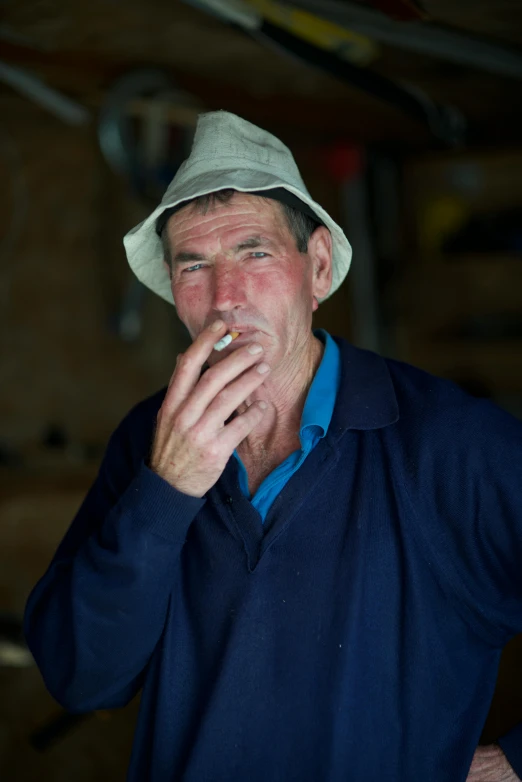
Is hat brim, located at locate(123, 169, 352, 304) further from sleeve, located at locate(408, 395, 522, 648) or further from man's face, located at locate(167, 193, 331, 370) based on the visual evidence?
sleeve, located at locate(408, 395, 522, 648)

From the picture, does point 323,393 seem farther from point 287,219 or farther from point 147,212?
point 147,212

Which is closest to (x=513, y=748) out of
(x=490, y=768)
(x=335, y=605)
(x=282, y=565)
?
(x=490, y=768)

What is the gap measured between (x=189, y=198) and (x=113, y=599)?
0.82 meters

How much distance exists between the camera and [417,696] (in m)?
1.50

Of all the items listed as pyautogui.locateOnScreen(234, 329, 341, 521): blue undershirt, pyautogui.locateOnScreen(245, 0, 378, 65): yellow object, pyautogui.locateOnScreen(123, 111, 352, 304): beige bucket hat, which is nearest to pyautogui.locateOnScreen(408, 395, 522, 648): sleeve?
pyautogui.locateOnScreen(234, 329, 341, 521): blue undershirt

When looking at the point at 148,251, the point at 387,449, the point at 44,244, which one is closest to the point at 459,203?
the point at 44,244

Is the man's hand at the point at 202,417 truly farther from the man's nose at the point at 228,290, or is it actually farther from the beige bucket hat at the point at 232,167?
the beige bucket hat at the point at 232,167

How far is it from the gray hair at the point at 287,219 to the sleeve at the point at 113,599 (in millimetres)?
541

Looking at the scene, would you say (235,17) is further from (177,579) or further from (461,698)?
(461,698)

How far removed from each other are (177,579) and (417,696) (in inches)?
20.9

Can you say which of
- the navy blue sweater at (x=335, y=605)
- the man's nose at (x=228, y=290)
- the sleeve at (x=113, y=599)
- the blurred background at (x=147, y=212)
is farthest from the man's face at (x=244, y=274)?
the blurred background at (x=147, y=212)

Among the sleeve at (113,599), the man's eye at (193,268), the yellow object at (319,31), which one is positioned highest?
the yellow object at (319,31)

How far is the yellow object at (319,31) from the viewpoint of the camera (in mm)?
2344

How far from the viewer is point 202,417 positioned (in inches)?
59.6
